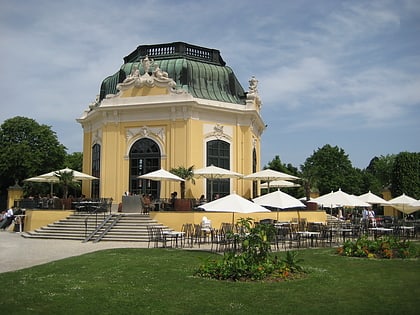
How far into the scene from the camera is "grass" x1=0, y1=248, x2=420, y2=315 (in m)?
7.78

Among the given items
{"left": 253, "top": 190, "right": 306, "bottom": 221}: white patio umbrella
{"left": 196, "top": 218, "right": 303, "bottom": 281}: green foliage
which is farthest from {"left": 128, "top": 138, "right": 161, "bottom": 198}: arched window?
{"left": 196, "top": 218, "right": 303, "bottom": 281}: green foliage

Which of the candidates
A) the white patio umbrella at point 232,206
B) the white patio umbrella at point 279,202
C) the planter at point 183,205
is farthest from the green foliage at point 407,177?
the white patio umbrella at point 232,206

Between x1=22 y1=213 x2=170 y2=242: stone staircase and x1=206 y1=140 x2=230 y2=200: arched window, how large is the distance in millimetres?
6676

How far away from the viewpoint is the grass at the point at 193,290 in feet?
25.5

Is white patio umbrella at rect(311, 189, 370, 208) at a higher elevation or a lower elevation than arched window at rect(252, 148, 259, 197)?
lower

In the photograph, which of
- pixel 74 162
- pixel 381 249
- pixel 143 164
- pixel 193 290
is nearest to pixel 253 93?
pixel 143 164

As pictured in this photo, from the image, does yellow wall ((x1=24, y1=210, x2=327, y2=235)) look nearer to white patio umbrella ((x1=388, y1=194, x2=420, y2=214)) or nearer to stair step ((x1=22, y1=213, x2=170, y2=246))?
stair step ((x1=22, y1=213, x2=170, y2=246))

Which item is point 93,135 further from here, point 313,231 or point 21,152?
point 313,231

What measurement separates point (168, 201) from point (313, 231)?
9.42 m

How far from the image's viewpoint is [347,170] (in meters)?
58.6

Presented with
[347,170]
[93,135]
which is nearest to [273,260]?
[93,135]

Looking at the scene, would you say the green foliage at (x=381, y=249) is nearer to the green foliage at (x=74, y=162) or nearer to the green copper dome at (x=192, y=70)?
the green copper dome at (x=192, y=70)

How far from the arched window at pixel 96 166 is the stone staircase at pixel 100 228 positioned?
707cm

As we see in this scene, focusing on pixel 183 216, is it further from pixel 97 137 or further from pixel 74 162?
pixel 74 162
